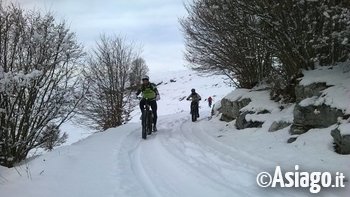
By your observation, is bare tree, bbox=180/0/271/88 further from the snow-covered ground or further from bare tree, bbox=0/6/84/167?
bare tree, bbox=0/6/84/167

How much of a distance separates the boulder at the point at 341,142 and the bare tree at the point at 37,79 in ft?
28.3

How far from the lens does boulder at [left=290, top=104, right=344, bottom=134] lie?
26.6ft

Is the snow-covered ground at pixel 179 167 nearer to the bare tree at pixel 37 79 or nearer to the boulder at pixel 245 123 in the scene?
the boulder at pixel 245 123

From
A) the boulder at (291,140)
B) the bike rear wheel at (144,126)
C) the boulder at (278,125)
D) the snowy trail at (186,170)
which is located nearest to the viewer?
the snowy trail at (186,170)

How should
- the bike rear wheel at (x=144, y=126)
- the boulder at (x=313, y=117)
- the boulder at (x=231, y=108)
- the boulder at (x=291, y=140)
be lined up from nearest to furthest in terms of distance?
the boulder at (x=313, y=117), the boulder at (x=291, y=140), the bike rear wheel at (x=144, y=126), the boulder at (x=231, y=108)

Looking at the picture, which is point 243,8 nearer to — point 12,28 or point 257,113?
point 257,113

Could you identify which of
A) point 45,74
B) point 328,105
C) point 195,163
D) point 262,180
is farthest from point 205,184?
point 45,74

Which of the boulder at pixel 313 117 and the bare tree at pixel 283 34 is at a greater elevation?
the bare tree at pixel 283 34

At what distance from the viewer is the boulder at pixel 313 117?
8.09 m

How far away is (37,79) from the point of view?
38.8 feet

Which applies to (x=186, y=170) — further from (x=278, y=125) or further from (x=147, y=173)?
(x=278, y=125)

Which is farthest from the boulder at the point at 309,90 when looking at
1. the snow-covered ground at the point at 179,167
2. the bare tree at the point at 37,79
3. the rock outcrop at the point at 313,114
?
the bare tree at the point at 37,79

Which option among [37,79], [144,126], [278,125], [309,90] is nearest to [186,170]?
[278,125]

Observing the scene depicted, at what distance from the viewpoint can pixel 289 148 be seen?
8141 millimetres
